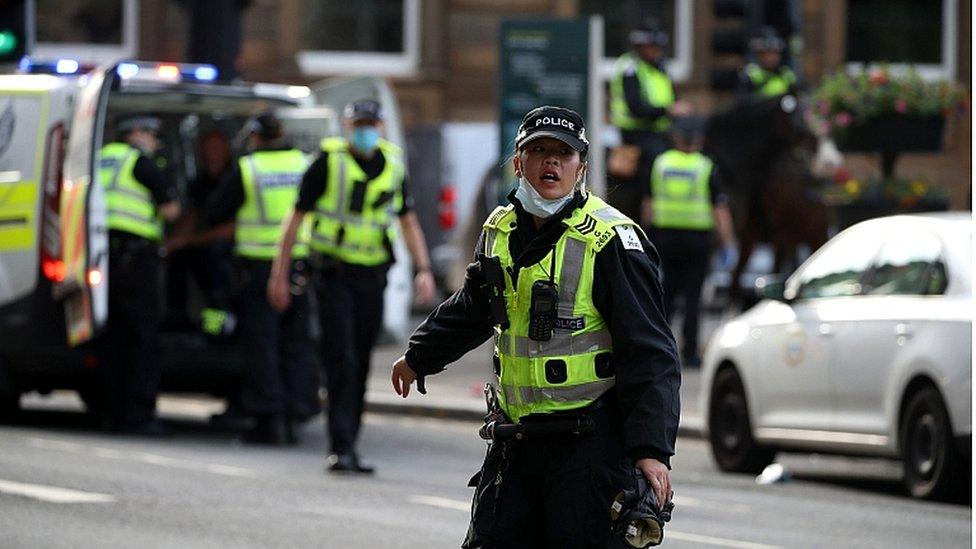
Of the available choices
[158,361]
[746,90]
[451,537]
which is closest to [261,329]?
[158,361]

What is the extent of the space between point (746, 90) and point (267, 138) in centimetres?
815

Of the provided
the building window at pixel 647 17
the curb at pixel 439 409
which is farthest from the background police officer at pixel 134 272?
the building window at pixel 647 17

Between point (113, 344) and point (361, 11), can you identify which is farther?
point (361, 11)

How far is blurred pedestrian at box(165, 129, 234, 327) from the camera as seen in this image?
1541 centimetres

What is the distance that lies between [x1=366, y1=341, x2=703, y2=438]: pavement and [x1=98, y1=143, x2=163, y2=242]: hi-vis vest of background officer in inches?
64.5

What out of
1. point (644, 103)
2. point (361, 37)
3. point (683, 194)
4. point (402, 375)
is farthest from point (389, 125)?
point (361, 37)

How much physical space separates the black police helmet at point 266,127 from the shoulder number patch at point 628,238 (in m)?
7.60

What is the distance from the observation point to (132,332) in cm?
1445

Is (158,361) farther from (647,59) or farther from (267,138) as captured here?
(647,59)

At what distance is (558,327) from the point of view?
6.55 meters

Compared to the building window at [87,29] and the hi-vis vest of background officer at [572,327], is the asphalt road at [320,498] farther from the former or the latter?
the building window at [87,29]

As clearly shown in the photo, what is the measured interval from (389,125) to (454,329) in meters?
8.89

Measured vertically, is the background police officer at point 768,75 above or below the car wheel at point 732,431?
above

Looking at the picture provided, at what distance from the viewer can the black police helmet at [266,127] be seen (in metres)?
14.0
